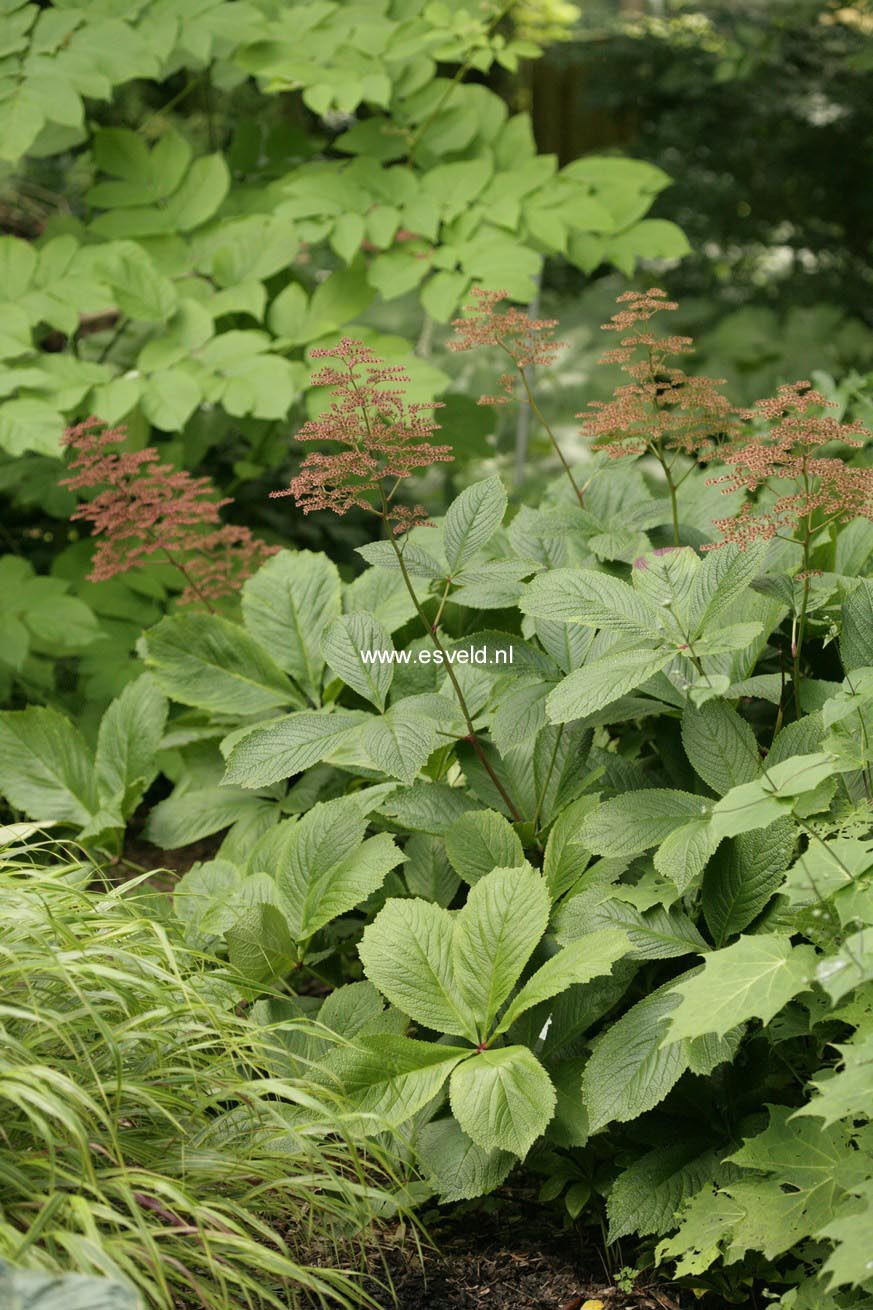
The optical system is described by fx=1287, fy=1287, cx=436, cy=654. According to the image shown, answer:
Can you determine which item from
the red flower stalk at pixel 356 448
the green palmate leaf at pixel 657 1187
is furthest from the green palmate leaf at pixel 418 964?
the red flower stalk at pixel 356 448

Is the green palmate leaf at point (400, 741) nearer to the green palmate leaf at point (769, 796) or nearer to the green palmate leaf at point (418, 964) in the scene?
the green palmate leaf at point (418, 964)

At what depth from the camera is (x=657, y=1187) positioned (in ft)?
4.99

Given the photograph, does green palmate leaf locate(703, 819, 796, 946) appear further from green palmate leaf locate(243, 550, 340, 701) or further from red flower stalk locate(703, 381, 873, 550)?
green palmate leaf locate(243, 550, 340, 701)

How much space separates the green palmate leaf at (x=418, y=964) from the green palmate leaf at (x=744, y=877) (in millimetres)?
322

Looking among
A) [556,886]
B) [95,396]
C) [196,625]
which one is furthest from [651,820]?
[95,396]

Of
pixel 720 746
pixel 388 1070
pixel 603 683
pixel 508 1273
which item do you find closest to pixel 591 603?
pixel 603 683

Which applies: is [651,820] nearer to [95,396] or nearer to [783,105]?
[95,396]

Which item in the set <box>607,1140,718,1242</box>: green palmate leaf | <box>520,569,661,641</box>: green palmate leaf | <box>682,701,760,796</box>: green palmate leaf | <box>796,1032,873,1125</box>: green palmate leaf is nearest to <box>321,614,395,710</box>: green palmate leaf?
<box>520,569,661,641</box>: green palmate leaf

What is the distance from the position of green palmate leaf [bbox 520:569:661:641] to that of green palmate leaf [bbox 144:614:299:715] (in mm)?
629

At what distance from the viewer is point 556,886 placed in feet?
5.51

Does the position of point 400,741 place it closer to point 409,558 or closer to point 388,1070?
point 409,558

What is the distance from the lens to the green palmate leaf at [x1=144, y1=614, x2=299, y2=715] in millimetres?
2074

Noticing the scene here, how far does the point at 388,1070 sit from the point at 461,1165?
14 cm

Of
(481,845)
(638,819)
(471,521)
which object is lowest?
(481,845)
